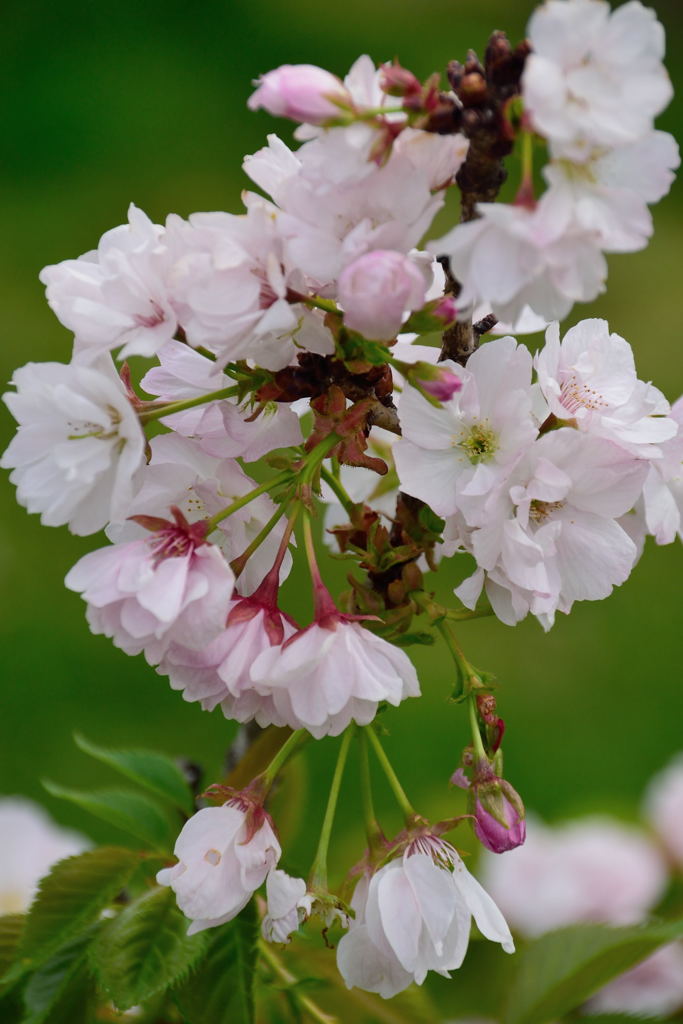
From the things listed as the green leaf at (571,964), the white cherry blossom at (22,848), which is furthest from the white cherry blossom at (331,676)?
the white cherry blossom at (22,848)

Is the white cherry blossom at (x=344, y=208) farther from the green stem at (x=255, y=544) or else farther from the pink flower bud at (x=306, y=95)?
the green stem at (x=255, y=544)

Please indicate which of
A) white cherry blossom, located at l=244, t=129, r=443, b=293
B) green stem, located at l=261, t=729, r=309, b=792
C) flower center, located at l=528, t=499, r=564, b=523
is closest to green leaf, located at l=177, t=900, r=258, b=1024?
green stem, located at l=261, t=729, r=309, b=792

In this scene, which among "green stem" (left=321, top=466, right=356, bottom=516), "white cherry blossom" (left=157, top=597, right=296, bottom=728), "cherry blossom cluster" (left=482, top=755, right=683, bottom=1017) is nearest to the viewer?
"white cherry blossom" (left=157, top=597, right=296, bottom=728)

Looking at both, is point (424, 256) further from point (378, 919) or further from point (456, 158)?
point (378, 919)

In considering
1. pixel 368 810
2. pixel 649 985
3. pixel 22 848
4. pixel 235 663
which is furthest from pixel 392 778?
pixel 649 985

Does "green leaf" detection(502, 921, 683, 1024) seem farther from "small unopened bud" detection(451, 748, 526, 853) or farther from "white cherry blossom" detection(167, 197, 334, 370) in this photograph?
"white cherry blossom" detection(167, 197, 334, 370)

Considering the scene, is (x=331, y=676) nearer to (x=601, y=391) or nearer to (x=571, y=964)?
(x=601, y=391)
